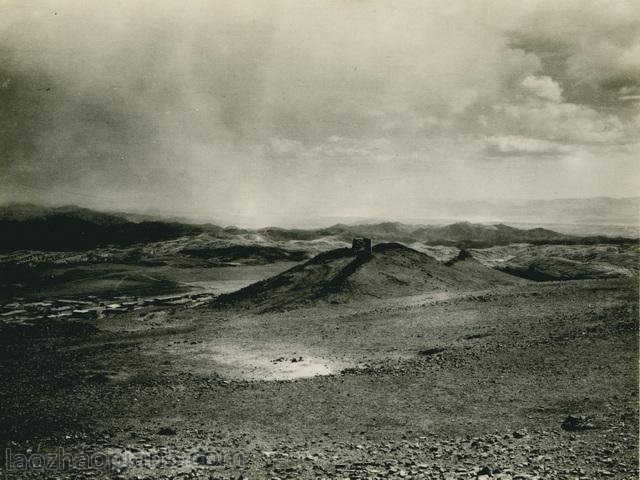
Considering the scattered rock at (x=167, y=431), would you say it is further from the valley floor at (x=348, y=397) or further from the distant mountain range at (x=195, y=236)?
the distant mountain range at (x=195, y=236)

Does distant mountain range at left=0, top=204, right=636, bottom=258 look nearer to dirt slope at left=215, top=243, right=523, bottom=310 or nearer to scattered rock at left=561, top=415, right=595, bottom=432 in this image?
dirt slope at left=215, top=243, right=523, bottom=310

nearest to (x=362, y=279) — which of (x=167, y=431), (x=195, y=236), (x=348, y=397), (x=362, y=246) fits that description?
(x=362, y=246)

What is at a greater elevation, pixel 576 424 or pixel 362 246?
pixel 362 246

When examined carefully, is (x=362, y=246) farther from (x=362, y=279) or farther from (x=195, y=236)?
(x=195, y=236)

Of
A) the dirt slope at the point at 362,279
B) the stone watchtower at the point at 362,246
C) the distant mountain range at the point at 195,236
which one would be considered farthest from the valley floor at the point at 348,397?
the distant mountain range at the point at 195,236

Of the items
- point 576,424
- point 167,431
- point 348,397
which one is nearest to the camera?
point 576,424

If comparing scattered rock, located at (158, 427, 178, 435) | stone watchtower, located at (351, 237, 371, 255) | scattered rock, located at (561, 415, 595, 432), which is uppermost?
stone watchtower, located at (351, 237, 371, 255)

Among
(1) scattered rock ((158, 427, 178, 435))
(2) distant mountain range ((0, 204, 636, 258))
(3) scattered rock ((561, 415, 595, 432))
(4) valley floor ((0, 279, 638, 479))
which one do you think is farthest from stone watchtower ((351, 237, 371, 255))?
(2) distant mountain range ((0, 204, 636, 258))
